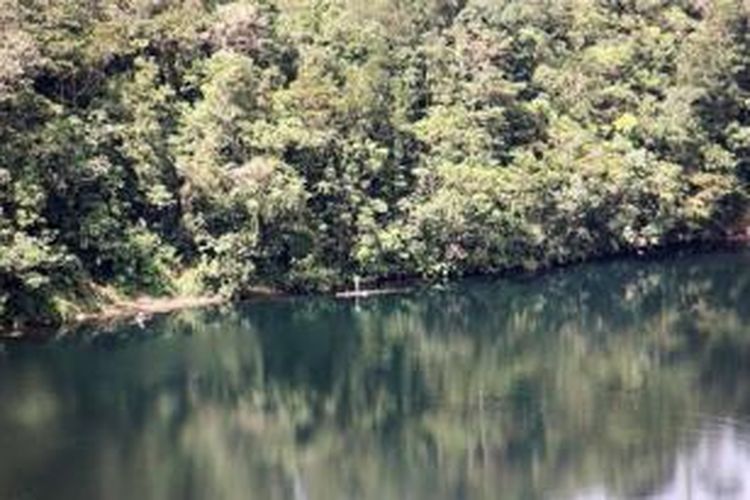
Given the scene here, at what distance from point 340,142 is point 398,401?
24751 millimetres

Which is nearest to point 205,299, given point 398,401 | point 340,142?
point 340,142

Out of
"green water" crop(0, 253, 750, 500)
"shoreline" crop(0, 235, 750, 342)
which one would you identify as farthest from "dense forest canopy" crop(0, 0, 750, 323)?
"green water" crop(0, 253, 750, 500)

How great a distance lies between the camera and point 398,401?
46125 mm

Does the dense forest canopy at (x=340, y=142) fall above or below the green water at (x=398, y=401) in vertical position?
above

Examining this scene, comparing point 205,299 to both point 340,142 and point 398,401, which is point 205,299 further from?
point 398,401

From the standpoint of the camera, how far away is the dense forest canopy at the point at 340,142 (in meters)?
62.2

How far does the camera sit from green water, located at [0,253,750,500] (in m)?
37.1

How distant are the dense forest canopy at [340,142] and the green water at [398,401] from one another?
13.3 feet

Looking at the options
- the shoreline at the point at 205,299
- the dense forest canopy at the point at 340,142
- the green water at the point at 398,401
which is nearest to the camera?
the green water at the point at 398,401

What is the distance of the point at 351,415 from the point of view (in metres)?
44.7

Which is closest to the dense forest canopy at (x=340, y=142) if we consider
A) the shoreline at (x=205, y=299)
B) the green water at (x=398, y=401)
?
the shoreline at (x=205, y=299)

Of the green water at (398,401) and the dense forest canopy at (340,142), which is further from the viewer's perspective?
the dense forest canopy at (340,142)

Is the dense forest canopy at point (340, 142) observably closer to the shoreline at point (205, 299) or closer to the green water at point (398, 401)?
the shoreline at point (205, 299)

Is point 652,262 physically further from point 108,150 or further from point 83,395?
point 83,395
